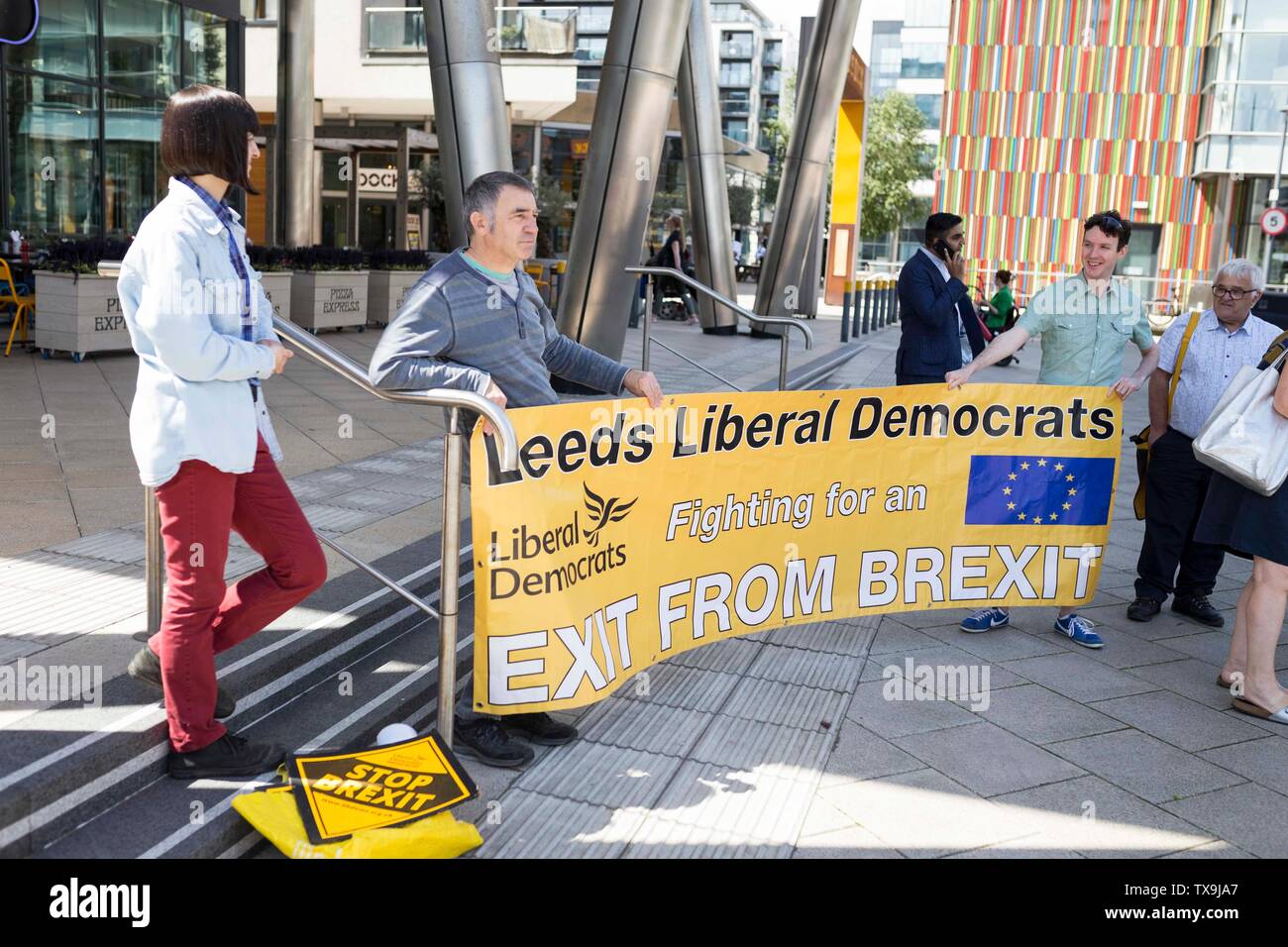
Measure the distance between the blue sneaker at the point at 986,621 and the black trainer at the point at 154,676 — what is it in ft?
10.8

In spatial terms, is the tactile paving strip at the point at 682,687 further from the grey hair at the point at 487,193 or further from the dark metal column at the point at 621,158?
the dark metal column at the point at 621,158

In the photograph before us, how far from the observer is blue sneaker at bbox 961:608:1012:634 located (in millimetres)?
5469

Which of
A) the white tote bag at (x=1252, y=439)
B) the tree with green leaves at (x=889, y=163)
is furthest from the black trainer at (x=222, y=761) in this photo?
the tree with green leaves at (x=889, y=163)

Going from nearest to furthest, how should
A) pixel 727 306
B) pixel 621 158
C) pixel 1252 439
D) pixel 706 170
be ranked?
pixel 1252 439, pixel 727 306, pixel 621 158, pixel 706 170

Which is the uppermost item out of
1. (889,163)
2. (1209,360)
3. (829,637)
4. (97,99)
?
(889,163)

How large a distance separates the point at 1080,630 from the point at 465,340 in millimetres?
3190

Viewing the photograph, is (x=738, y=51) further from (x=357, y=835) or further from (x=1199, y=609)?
(x=357, y=835)

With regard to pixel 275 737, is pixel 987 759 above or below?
below

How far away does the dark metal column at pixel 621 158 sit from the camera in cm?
935

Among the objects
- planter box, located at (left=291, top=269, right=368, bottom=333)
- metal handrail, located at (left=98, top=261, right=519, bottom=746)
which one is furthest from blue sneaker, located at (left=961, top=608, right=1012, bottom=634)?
planter box, located at (left=291, top=269, right=368, bottom=333)

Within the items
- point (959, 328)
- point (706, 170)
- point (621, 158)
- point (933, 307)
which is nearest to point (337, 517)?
point (933, 307)

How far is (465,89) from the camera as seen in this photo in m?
7.90
